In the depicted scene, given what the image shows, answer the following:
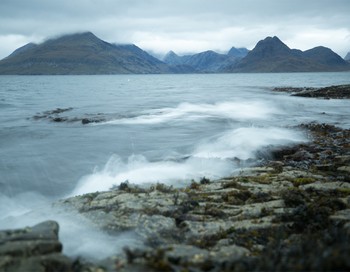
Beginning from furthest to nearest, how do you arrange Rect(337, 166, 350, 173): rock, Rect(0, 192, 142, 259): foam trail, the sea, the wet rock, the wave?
the wet rock, the wave, Rect(337, 166, 350, 173): rock, the sea, Rect(0, 192, 142, 259): foam trail

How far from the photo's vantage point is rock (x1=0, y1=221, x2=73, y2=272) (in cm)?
521

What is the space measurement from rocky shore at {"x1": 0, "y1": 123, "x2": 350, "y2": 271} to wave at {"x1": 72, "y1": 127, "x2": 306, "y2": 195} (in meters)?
1.70

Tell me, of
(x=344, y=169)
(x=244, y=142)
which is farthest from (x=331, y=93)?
(x=344, y=169)

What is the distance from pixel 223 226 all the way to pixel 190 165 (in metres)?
7.77

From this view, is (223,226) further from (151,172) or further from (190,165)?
(190,165)

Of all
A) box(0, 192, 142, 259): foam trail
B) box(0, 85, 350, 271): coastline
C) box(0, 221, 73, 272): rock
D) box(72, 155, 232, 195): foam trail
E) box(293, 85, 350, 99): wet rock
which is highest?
box(293, 85, 350, 99): wet rock

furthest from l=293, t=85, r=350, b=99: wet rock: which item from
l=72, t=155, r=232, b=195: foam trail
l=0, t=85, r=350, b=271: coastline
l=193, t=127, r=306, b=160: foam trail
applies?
l=0, t=85, r=350, b=271: coastline

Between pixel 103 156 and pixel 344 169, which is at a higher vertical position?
pixel 344 169

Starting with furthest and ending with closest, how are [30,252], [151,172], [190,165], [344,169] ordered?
1. [190,165]
2. [151,172]
3. [344,169]
4. [30,252]

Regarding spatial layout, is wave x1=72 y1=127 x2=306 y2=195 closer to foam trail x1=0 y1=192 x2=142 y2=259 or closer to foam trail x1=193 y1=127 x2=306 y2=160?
foam trail x1=193 y1=127 x2=306 y2=160

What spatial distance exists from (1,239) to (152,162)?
11.2 meters

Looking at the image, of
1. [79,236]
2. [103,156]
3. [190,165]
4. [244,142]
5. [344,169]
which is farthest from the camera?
[244,142]

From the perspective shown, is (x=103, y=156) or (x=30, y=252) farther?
(x=103, y=156)

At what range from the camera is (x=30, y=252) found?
541 centimetres
